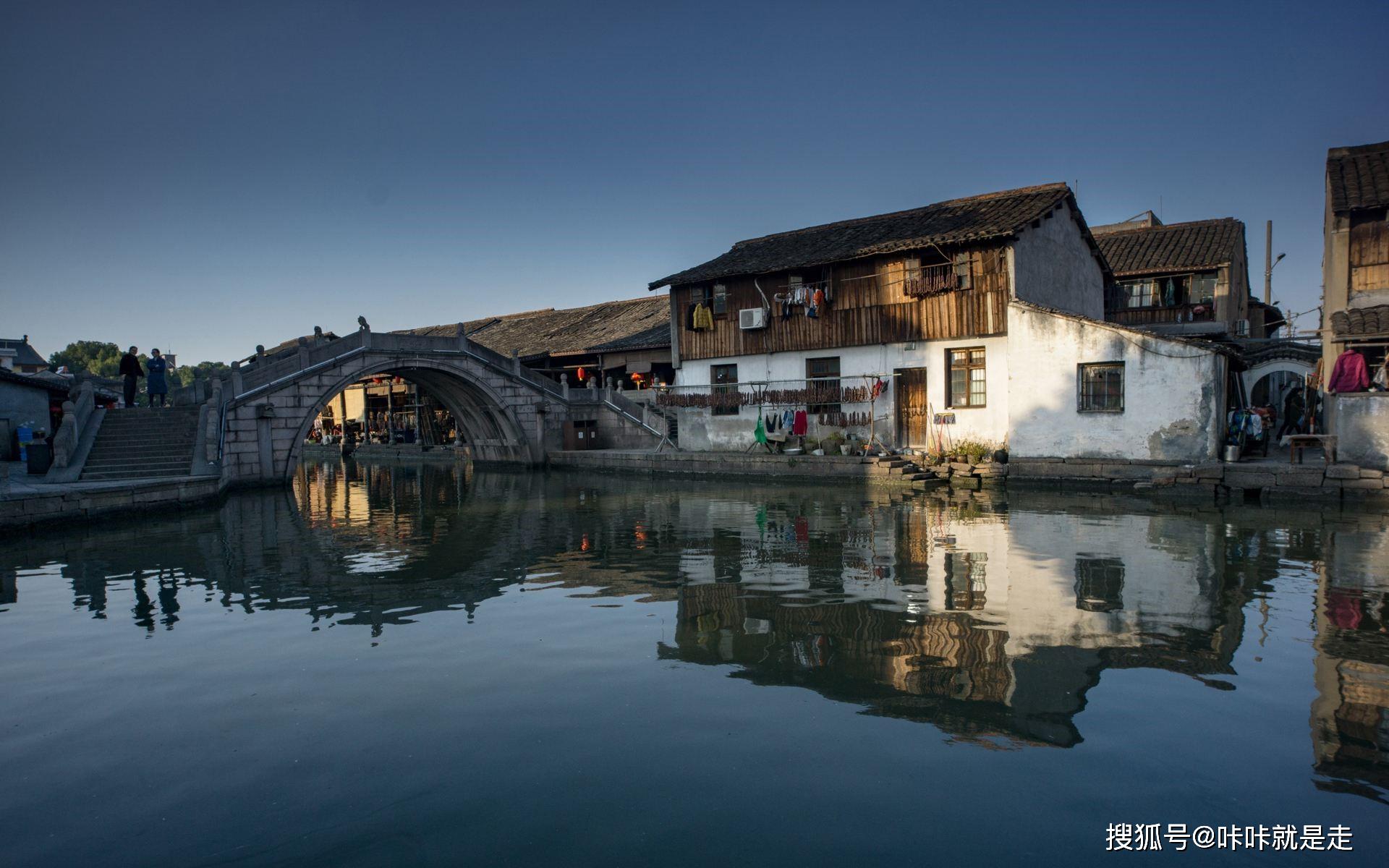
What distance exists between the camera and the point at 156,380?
21.6 meters

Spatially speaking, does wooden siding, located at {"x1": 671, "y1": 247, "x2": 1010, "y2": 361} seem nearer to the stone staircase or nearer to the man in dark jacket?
the stone staircase

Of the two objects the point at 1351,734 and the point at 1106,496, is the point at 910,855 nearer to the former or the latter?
the point at 1351,734

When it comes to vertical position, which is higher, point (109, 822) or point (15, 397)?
point (15, 397)

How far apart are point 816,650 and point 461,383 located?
2429cm

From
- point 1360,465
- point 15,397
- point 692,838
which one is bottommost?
point 692,838

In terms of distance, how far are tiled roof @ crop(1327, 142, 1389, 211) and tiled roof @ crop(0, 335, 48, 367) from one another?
61730 mm

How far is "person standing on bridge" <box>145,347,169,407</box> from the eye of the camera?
21469mm

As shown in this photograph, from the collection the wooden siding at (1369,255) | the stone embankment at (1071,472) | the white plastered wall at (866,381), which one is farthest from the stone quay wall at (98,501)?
the wooden siding at (1369,255)

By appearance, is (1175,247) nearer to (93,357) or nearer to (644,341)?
(644,341)

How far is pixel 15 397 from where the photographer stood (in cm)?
1984

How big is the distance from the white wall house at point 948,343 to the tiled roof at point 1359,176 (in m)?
3.74

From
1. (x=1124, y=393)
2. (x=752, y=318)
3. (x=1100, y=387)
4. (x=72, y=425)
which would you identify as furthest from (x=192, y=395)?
(x=1124, y=393)

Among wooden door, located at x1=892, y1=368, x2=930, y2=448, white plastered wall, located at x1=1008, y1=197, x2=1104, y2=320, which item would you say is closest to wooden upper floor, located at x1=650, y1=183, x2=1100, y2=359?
white plastered wall, located at x1=1008, y1=197, x2=1104, y2=320

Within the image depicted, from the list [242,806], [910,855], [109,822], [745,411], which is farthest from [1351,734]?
[745,411]
